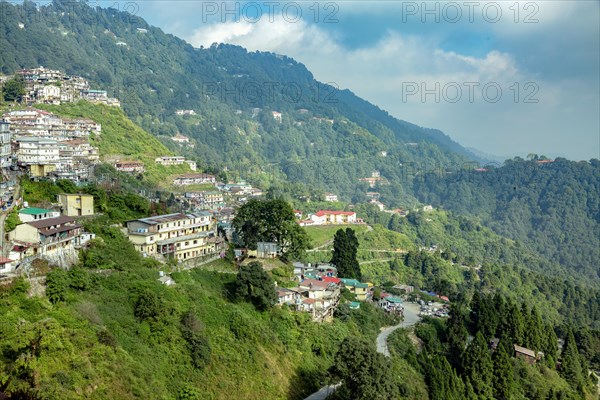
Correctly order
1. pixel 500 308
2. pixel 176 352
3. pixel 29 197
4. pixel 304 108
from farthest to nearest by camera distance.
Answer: pixel 304 108
pixel 500 308
pixel 29 197
pixel 176 352

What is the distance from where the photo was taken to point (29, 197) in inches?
1150

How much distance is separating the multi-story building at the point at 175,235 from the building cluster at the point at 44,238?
3.13 metres

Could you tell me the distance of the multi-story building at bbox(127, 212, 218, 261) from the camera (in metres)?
29.1

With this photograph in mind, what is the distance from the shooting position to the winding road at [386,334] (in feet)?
85.3

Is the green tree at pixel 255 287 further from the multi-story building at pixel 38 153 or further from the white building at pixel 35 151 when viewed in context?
the white building at pixel 35 151

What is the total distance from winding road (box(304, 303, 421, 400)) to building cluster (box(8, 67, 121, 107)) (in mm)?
43051

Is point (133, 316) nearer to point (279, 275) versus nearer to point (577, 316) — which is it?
point (279, 275)

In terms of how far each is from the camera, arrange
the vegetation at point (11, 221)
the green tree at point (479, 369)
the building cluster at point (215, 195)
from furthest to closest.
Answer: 1. the building cluster at point (215, 195)
2. the green tree at point (479, 369)
3. the vegetation at point (11, 221)

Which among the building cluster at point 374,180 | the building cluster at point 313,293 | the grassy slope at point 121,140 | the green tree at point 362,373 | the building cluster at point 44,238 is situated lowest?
the green tree at point 362,373

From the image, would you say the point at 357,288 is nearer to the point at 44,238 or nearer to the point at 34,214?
the point at 34,214

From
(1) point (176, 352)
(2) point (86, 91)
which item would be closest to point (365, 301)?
(1) point (176, 352)

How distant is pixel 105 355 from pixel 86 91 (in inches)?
2191

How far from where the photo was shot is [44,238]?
76.9 feet

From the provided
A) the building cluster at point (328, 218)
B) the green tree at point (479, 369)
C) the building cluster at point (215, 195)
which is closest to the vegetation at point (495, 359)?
the green tree at point (479, 369)
